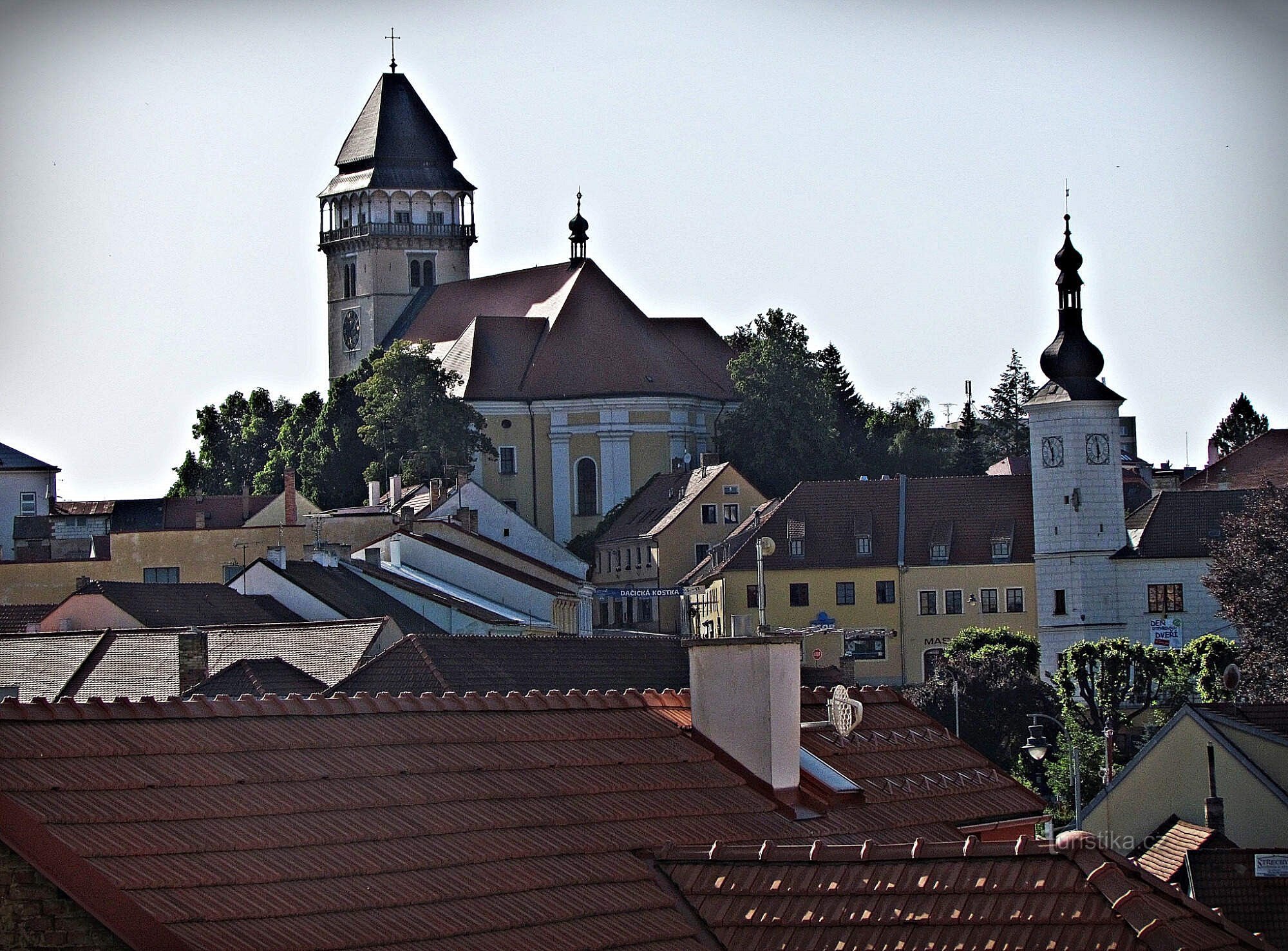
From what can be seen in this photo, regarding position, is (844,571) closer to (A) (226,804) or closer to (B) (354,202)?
(B) (354,202)

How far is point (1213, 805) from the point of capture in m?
29.1

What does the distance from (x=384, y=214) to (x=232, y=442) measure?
12.0 m

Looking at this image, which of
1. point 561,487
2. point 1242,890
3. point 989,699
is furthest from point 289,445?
point 1242,890

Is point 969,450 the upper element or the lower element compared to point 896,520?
upper

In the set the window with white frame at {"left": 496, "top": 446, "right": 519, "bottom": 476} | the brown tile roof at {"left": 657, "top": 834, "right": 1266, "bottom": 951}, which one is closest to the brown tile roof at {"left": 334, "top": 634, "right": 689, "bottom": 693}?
the brown tile roof at {"left": 657, "top": 834, "right": 1266, "bottom": 951}

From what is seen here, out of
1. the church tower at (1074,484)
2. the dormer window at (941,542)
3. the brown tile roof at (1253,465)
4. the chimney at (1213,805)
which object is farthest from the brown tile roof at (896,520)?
the chimney at (1213,805)

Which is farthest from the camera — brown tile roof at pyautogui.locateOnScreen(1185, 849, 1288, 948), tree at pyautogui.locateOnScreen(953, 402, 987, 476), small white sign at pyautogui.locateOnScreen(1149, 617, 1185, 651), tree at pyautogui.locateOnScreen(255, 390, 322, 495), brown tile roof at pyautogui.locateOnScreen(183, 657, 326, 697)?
tree at pyautogui.locateOnScreen(953, 402, 987, 476)

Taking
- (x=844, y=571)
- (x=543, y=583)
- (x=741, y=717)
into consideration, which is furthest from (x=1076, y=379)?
(x=741, y=717)

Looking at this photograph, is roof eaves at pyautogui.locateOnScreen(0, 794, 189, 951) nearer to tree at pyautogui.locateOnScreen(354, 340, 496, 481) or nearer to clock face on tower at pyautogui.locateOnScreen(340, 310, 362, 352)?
tree at pyautogui.locateOnScreen(354, 340, 496, 481)

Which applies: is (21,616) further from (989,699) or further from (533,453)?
(533,453)

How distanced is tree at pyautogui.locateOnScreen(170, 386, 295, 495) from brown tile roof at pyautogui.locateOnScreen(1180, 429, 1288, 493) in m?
34.7

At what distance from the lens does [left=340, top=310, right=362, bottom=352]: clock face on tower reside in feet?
376

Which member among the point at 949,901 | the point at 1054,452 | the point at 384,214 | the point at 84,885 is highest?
the point at 384,214

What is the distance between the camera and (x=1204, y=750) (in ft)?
101
